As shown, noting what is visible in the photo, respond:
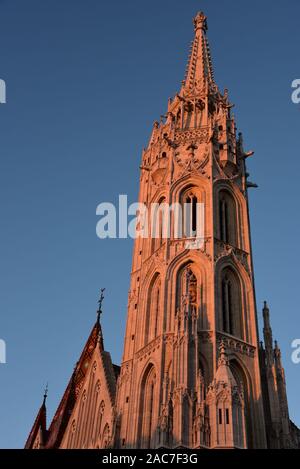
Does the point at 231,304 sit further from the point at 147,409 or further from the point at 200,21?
the point at 200,21

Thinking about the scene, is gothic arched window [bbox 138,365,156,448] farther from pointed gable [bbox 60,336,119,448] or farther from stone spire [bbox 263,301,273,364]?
stone spire [bbox 263,301,273,364]

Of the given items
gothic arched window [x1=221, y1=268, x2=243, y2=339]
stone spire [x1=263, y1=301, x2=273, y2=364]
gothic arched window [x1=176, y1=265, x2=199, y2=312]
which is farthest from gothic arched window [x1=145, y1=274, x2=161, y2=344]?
stone spire [x1=263, y1=301, x2=273, y2=364]

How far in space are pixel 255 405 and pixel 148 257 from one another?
10.7 m

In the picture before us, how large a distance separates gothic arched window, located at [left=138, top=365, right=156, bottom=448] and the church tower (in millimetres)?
53

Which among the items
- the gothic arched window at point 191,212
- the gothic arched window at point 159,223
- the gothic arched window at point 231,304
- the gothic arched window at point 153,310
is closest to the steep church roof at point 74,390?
the gothic arched window at point 153,310

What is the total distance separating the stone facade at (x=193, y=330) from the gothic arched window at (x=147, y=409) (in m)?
0.06

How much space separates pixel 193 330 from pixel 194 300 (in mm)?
3461

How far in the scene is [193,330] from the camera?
2950 cm

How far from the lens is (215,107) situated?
44406 mm

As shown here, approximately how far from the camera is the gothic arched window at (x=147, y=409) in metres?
28.4

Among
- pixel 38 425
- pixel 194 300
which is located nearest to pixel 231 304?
pixel 194 300

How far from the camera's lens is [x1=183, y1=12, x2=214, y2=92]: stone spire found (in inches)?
1839
